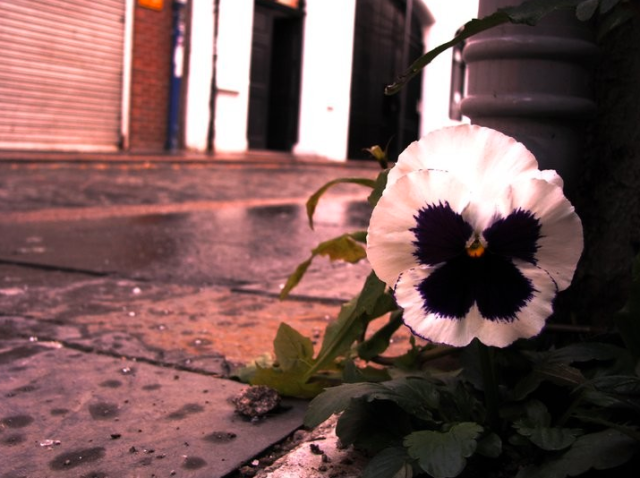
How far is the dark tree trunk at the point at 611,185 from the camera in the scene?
146cm

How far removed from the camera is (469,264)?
1.03 metres

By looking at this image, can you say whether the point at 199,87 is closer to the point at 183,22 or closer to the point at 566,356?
the point at 183,22

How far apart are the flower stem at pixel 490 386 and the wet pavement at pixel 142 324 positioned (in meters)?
0.38

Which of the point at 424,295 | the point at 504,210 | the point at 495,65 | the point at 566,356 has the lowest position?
the point at 566,356

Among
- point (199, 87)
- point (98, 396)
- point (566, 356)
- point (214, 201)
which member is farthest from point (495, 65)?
point (199, 87)

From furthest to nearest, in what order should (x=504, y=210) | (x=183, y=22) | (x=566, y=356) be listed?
(x=183, y=22), (x=566, y=356), (x=504, y=210)

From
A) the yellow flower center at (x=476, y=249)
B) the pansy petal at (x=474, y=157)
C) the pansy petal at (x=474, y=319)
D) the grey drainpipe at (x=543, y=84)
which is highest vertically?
the grey drainpipe at (x=543, y=84)

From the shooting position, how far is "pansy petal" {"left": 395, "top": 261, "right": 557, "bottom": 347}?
1.00m

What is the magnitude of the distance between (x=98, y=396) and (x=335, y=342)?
1.59 ft

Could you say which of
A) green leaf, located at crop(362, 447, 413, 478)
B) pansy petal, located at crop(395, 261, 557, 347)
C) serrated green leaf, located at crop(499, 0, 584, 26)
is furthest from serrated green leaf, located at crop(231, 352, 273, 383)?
serrated green leaf, located at crop(499, 0, 584, 26)

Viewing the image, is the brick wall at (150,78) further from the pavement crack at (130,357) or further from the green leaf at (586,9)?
the green leaf at (586,9)

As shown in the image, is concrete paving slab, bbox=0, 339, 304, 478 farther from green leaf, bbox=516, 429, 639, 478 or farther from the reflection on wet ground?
the reflection on wet ground

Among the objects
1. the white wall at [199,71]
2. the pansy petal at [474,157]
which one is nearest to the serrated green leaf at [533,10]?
the pansy petal at [474,157]

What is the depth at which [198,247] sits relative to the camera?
385 centimetres
